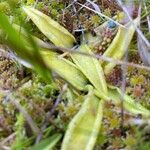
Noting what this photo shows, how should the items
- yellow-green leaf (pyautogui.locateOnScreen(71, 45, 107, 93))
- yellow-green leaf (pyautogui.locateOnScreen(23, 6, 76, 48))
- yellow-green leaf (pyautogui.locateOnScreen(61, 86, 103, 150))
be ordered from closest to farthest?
yellow-green leaf (pyautogui.locateOnScreen(61, 86, 103, 150)) < yellow-green leaf (pyautogui.locateOnScreen(71, 45, 107, 93)) < yellow-green leaf (pyautogui.locateOnScreen(23, 6, 76, 48))

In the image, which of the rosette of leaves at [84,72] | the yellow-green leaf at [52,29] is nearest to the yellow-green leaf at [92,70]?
the rosette of leaves at [84,72]

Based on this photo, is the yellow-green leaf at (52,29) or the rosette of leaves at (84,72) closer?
the rosette of leaves at (84,72)

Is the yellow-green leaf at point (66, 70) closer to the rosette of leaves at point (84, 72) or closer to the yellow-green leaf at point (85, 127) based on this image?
the rosette of leaves at point (84, 72)

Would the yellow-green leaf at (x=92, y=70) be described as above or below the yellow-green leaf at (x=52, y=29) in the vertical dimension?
below

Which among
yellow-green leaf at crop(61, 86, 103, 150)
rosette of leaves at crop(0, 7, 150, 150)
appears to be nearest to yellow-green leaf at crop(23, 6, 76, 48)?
rosette of leaves at crop(0, 7, 150, 150)

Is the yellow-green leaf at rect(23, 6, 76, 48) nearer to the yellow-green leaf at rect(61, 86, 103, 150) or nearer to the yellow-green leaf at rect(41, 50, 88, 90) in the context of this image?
the yellow-green leaf at rect(41, 50, 88, 90)

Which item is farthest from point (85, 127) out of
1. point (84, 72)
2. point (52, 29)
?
point (52, 29)

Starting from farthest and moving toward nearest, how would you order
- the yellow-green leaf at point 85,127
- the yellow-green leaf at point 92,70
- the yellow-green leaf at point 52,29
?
the yellow-green leaf at point 52,29, the yellow-green leaf at point 92,70, the yellow-green leaf at point 85,127
